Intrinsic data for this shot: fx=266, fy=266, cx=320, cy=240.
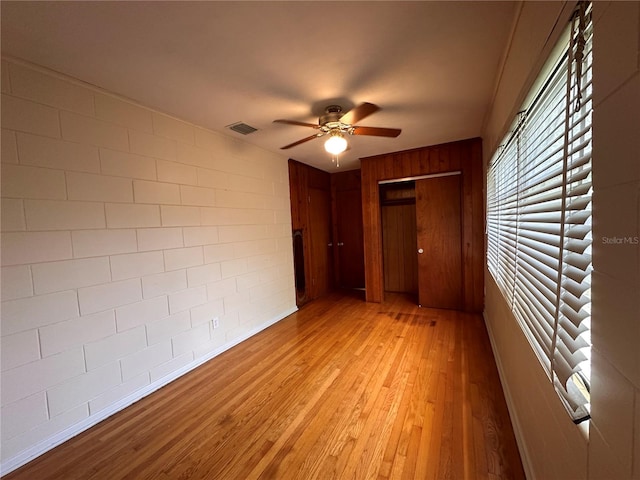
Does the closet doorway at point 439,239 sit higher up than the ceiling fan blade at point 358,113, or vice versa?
the ceiling fan blade at point 358,113

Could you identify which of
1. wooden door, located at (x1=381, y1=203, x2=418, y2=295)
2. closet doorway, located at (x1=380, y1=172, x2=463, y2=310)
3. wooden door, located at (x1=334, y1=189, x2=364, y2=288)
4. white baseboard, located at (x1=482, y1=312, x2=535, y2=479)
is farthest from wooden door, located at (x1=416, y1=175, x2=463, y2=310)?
white baseboard, located at (x1=482, y1=312, x2=535, y2=479)

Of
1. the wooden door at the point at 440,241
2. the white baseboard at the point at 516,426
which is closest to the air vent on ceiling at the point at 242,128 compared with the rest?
the wooden door at the point at 440,241

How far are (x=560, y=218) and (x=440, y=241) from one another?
10.1 feet

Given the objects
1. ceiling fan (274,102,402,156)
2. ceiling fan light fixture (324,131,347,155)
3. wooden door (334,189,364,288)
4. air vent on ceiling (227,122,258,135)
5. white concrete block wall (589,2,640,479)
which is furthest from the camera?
wooden door (334,189,364,288)

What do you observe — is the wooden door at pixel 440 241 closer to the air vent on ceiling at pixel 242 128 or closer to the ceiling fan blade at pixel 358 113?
the ceiling fan blade at pixel 358 113

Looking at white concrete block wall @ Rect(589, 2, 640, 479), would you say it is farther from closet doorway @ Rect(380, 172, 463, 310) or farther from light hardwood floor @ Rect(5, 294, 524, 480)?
closet doorway @ Rect(380, 172, 463, 310)

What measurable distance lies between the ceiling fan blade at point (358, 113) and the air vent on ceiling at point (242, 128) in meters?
1.07

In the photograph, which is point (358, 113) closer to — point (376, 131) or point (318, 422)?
point (376, 131)

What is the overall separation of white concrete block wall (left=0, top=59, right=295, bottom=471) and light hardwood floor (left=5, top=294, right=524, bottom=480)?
260 mm

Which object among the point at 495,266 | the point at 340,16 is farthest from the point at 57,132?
the point at 495,266

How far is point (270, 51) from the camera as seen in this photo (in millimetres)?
1622

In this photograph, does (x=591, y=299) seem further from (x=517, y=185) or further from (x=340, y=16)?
(x=340, y=16)

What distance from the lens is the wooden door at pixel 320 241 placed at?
187 inches

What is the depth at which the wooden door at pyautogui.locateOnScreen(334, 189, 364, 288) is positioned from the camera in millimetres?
5223
